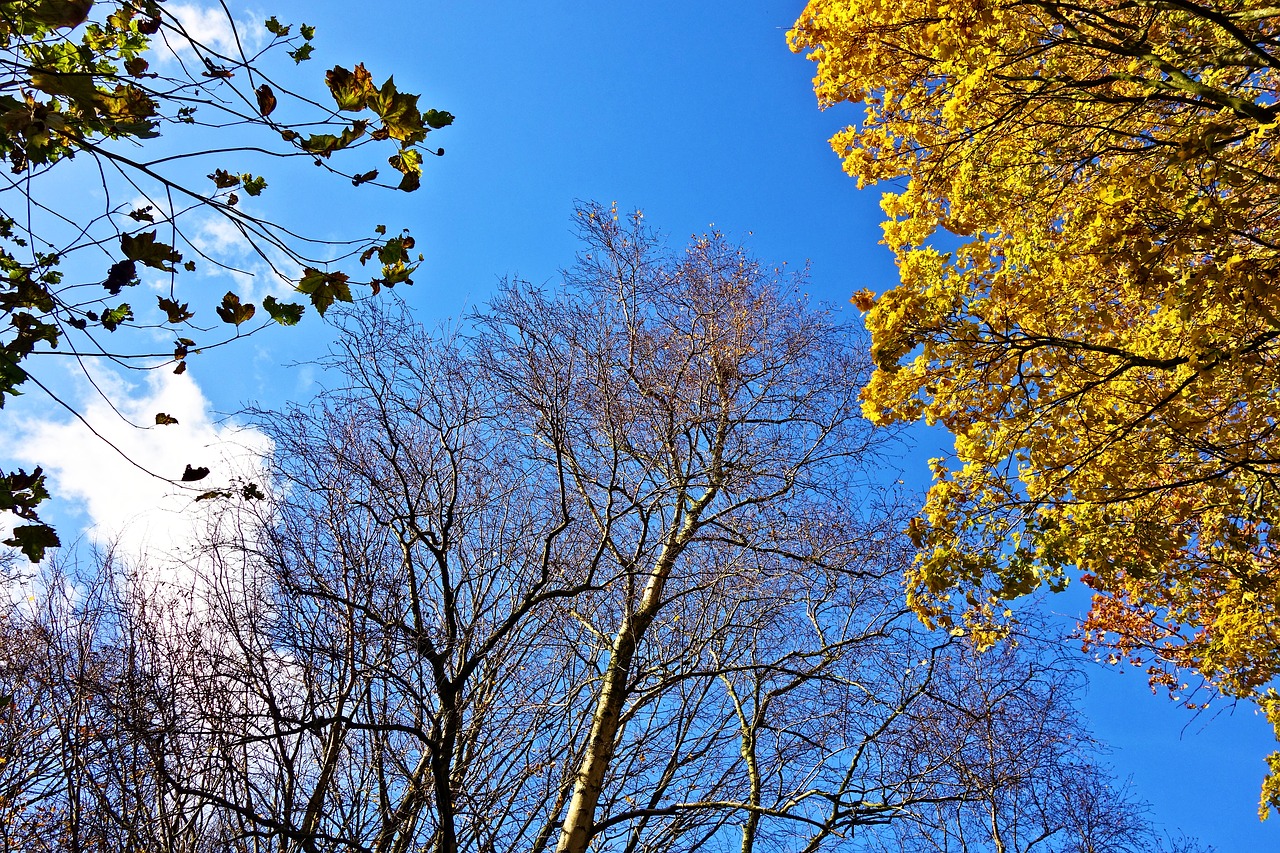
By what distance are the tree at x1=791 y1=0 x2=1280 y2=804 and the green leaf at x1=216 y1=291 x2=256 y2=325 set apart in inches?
131

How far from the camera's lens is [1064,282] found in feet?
15.1

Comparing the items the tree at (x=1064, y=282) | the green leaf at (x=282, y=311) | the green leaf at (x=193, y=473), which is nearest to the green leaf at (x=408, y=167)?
the green leaf at (x=282, y=311)

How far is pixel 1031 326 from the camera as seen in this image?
4.80 metres

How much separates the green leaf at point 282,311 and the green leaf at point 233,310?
113mm

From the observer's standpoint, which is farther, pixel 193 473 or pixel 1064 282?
pixel 1064 282

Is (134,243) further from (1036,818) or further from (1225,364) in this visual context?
(1036,818)

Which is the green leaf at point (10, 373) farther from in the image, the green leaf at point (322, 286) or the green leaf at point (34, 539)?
the green leaf at point (322, 286)

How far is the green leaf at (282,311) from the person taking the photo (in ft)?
8.89

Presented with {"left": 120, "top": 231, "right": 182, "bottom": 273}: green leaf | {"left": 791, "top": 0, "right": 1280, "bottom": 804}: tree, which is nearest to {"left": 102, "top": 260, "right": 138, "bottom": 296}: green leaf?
{"left": 120, "top": 231, "right": 182, "bottom": 273}: green leaf

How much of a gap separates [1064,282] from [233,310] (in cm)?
445

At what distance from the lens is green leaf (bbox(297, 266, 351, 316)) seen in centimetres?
246

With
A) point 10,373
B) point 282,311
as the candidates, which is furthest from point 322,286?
point 10,373

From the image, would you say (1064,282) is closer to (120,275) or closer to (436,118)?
(436,118)

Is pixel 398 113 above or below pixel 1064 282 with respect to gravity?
below
